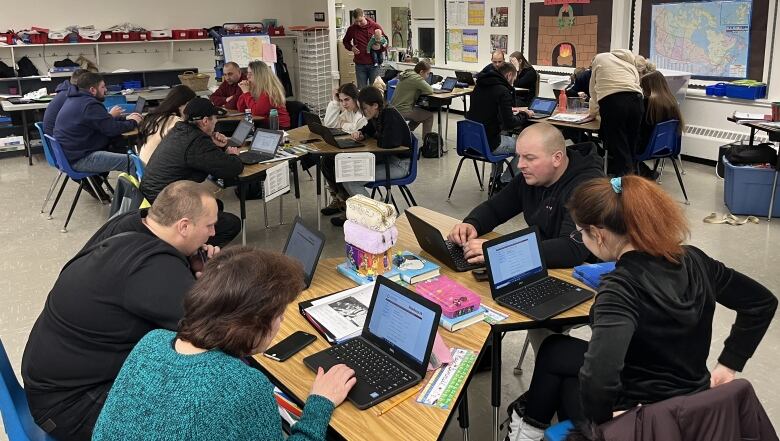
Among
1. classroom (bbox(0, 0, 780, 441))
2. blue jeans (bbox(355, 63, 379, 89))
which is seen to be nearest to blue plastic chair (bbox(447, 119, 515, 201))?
classroom (bbox(0, 0, 780, 441))

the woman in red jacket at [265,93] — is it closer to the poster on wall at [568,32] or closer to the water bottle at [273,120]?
the water bottle at [273,120]

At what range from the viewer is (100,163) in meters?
5.91

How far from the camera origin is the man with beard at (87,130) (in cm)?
584

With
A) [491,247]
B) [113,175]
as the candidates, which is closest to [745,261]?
[491,247]

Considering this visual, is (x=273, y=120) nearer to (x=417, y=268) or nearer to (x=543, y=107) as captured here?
(x=543, y=107)

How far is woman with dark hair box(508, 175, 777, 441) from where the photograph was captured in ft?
5.77

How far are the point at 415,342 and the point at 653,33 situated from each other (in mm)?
7368

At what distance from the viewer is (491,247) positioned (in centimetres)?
238

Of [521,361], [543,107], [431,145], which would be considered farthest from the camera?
[431,145]

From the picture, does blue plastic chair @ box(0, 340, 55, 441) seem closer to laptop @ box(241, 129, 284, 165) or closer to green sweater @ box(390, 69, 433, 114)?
laptop @ box(241, 129, 284, 165)

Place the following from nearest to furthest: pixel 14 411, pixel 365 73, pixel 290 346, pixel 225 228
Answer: pixel 14 411 < pixel 290 346 < pixel 225 228 < pixel 365 73

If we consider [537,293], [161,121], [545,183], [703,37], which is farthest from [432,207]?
[703,37]

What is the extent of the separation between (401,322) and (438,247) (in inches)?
29.1

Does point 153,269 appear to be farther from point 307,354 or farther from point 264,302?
point 264,302
